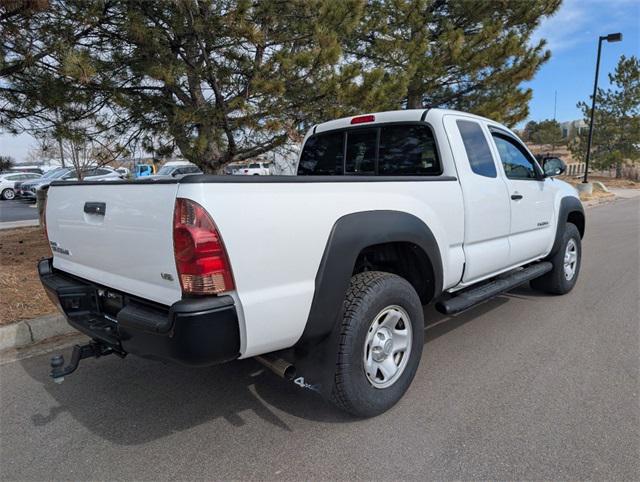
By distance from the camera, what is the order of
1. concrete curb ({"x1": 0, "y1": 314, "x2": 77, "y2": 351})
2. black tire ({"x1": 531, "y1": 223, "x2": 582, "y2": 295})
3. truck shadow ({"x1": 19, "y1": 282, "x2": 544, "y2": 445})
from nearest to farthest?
truck shadow ({"x1": 19, "y1": 282, "x2": 544, "y2": 445}) → concrete curb ({"x1": 0, "y1": 314, "x2": 77, "y2": 351}) → black tire ({"x1": 531, "y1": 223, "x2": 582, "y2": 295})

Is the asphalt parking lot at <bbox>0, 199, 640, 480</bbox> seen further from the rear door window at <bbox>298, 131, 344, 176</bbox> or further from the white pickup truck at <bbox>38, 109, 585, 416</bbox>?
the rear door window at <bbox>298, 131, 344, 176</bbox>

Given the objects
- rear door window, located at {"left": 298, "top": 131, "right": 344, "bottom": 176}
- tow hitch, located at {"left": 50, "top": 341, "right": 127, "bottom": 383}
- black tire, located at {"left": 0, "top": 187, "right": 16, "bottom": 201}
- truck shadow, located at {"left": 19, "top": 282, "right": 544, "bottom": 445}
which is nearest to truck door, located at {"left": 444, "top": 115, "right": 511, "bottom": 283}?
rear door window, located at {"left": 298, "top": 131, "right": 344, "bottom": 176}

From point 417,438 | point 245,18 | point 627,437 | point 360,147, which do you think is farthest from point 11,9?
point 627,437

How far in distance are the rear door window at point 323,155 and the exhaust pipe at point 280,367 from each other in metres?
2.21

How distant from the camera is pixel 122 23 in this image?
5523mm

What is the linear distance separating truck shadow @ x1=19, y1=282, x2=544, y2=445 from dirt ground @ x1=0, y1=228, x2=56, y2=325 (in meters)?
0.86

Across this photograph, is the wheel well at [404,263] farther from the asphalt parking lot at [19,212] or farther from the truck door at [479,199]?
the asphalt parking lot at [19,212]

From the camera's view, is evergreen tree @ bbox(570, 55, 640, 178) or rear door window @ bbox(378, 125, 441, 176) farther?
evergreen tree @ bbox(570, 55, 640, 178)

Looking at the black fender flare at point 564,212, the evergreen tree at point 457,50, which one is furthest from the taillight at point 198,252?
the evergreen tree at point 457,50

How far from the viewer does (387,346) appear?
3.02 metres

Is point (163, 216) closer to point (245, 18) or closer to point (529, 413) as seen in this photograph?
point (529, 413)

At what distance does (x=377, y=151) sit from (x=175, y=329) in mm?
2568

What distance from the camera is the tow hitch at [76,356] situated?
2.52m

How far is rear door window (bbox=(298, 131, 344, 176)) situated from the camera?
14.5ft
